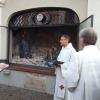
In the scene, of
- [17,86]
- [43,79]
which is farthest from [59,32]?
[17,86]

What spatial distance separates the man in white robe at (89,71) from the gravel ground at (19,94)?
5.25m

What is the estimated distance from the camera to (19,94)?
393 inches

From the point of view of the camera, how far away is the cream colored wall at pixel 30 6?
9.46 m

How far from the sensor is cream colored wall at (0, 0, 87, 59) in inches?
372

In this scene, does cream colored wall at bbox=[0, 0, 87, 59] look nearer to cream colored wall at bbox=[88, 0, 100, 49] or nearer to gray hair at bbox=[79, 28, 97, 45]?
cream colored wall at bbox=[88, 0, 100, 49]

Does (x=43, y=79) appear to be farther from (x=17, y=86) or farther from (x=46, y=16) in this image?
(x=46, y=16)

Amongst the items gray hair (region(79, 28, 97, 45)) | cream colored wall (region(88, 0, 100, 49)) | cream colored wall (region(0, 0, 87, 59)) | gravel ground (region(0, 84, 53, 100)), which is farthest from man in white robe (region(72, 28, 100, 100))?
gravel ground (region(0, 84, 53, 100))

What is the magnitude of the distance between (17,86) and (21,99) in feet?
6.52

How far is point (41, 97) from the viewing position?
970cm

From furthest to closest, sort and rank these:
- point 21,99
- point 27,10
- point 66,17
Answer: point 27,10 → point 66,17 → point 21,99

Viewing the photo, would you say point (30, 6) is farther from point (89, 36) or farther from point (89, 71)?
point (89, 71)

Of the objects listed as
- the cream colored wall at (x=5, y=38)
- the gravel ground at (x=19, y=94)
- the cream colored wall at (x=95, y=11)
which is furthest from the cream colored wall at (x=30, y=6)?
the gravel ground at (x=19, y=94)

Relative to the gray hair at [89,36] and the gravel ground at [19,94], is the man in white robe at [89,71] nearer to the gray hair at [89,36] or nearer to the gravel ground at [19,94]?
the gray hair at [89,36]

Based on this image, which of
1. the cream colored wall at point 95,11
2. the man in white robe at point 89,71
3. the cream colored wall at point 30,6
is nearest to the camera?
the man in white robe at point 89,71
